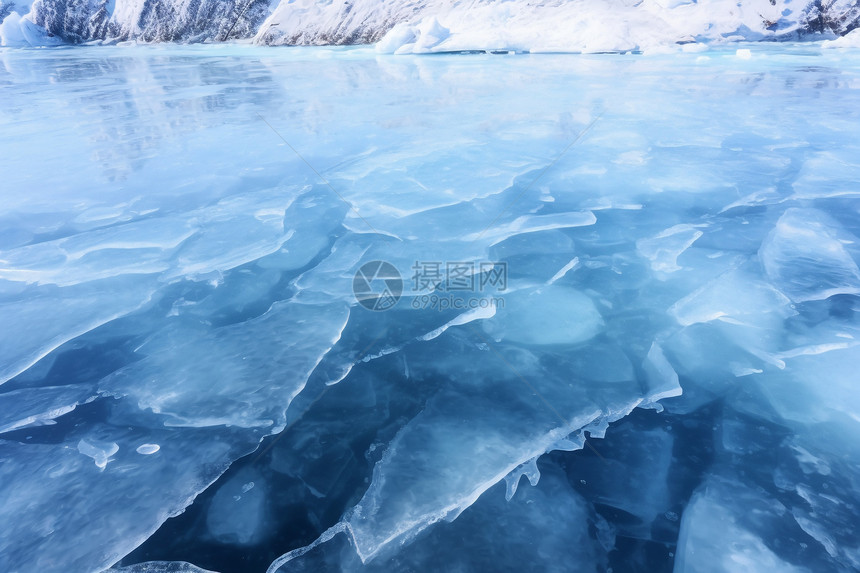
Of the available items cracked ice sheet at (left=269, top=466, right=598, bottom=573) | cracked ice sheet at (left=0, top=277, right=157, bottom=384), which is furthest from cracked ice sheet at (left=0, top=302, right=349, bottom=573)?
cracked ice sheet at (left=269, top=466, right=598, bottom=573)

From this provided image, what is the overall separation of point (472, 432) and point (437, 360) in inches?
18.7

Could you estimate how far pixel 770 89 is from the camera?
27.5 ft

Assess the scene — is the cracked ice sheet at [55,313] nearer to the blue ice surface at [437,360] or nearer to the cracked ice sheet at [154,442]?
the blue ice surface at [437,360]

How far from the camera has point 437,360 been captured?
2.25 m

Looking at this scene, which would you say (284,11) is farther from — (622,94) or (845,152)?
(845,152)

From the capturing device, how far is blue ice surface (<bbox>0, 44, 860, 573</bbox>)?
1.52m

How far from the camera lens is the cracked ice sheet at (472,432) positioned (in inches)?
61.0

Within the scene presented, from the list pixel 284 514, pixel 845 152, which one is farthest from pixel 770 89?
pixel 284 514

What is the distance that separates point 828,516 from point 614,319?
1192 mm

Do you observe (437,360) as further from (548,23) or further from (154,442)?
(548,23)

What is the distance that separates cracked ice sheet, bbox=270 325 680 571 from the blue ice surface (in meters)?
0.01

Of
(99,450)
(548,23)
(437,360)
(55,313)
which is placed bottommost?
(548,23)

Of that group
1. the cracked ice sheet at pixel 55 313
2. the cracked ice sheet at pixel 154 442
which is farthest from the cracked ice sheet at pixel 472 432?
the cracked ice sheet at pixel 55 313

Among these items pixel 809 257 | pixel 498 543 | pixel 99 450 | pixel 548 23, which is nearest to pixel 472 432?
pixel 498 543
